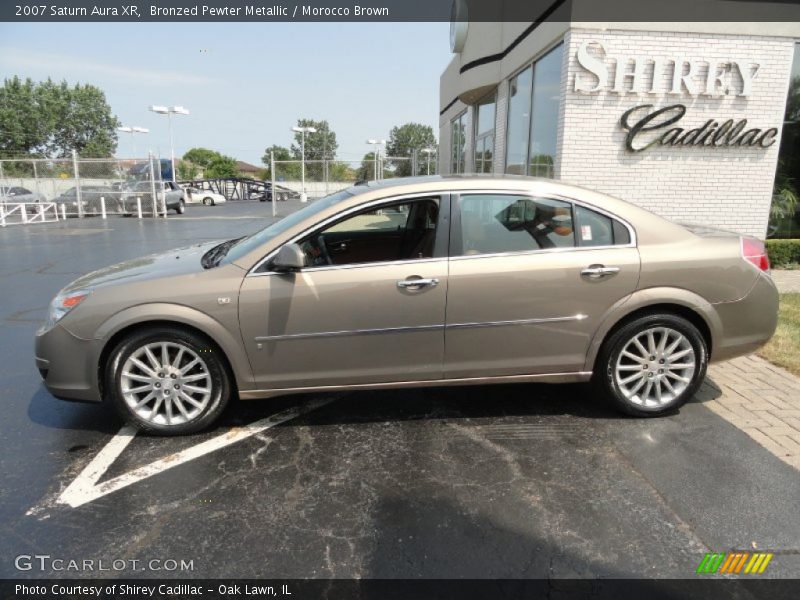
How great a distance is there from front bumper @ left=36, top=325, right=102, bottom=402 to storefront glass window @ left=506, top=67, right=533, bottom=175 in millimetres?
9687

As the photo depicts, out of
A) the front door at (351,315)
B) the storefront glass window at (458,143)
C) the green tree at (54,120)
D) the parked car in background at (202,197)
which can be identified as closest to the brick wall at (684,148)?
the front door at (351,315)

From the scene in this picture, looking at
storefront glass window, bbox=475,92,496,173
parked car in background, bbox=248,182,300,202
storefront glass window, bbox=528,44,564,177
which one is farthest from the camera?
parked car in background, bbox=248,182,300,202

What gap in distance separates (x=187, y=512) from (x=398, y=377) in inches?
57.4

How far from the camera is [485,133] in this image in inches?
594

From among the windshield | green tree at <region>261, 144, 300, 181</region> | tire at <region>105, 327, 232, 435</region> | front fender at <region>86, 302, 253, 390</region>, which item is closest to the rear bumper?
the windshield

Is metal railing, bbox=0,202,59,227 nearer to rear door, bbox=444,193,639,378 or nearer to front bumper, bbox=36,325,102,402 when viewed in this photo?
front bumper, bbox=36,325,102,402

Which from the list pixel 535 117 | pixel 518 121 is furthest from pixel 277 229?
pixel 518 121

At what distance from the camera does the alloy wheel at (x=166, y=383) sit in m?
3.40

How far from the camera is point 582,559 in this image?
2375 millimetres

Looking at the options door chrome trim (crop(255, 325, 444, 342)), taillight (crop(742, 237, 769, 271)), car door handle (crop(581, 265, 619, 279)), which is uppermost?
taillight (crop(742, 237, 769, 271))

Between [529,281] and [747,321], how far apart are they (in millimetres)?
1619

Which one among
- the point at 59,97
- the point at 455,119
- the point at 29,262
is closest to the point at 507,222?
the point at 29,262

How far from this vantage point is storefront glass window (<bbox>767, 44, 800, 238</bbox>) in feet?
29.6

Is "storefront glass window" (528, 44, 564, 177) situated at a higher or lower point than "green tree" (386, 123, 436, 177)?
lower
